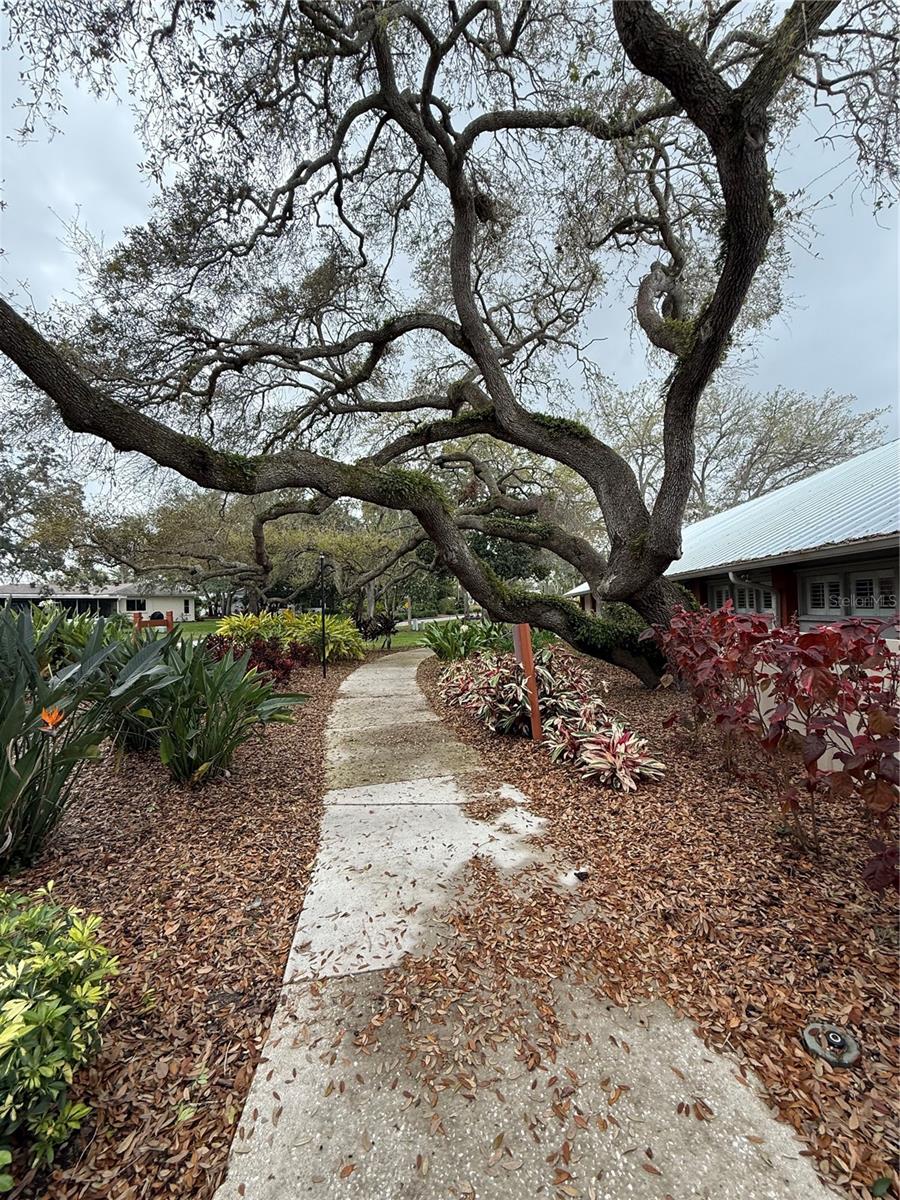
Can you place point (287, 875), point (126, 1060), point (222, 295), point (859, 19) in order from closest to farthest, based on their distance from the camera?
point (126, 1060)
point (287, 875)
point (859, 19)
point (222, 295)

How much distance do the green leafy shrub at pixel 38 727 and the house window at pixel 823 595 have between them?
24.0ft

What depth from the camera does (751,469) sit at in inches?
797

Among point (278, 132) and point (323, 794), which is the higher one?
point (278, 132)

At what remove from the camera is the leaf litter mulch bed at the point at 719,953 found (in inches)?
56.3

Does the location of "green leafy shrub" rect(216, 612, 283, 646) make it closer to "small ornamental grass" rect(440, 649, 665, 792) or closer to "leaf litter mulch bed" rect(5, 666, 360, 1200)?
"small ornamental grass" rect(440, 649, 665, 792)

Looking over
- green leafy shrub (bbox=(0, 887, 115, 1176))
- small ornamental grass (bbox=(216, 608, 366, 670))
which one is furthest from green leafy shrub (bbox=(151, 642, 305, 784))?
small ornamental grass (bbox=(216, 608, 366, 670))

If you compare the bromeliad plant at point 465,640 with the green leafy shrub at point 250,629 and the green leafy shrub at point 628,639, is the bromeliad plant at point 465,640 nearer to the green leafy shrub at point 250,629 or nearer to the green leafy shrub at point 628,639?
the green leafy shrub at point 628,639

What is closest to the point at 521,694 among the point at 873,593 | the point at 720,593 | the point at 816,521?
the point at 873,593

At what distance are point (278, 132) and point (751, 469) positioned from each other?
66.7 feet

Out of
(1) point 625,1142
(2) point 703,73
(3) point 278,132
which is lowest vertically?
(1) point 625,1142

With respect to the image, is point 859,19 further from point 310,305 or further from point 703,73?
point 310,305

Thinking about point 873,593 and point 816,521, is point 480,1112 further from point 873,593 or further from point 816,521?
point 816,521

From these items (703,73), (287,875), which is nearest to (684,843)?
(287,875)

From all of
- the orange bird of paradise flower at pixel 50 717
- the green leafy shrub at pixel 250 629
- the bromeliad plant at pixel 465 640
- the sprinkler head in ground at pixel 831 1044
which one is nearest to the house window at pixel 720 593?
the bromeliad plant at pixel 465 640
